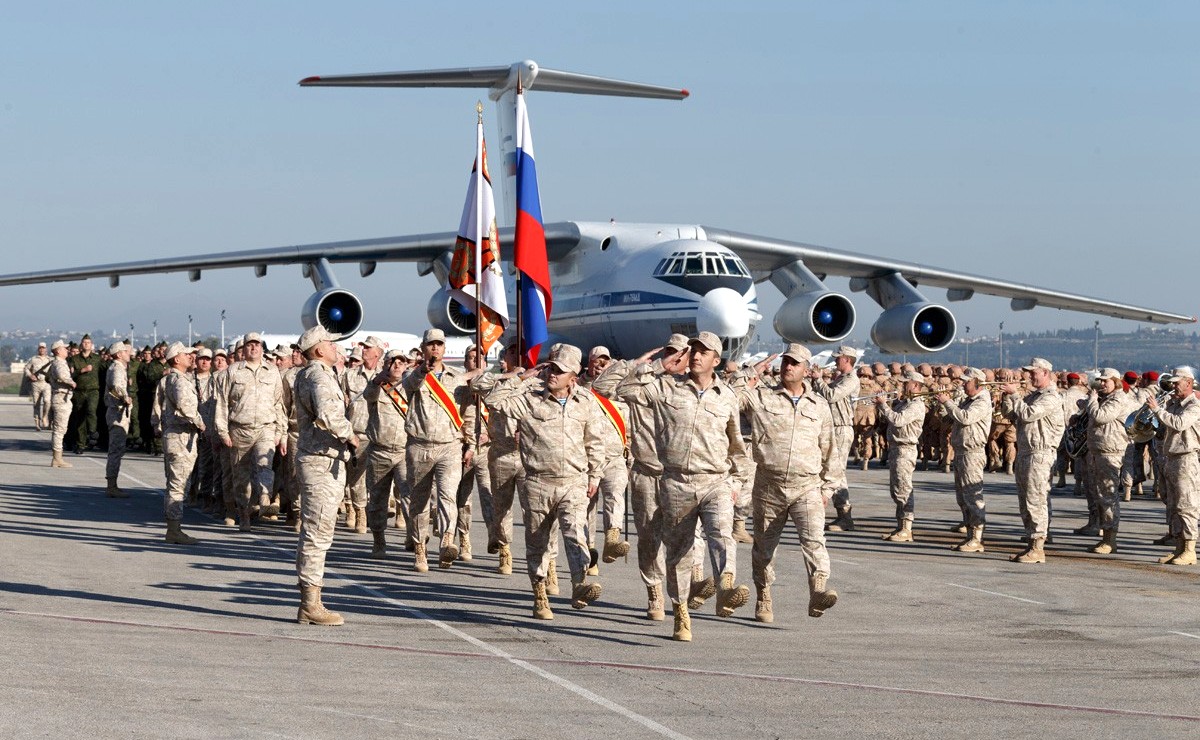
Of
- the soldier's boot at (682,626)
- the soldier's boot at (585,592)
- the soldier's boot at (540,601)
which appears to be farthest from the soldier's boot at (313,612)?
the soldier's boot at (682,626)

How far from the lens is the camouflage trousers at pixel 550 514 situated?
368 inches

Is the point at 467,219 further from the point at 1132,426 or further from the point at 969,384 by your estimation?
the point at 1132,426

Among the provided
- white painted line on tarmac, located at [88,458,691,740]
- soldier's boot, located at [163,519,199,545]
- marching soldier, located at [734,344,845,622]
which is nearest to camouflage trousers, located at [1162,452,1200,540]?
marching soldier, located at [734,344,845,622]

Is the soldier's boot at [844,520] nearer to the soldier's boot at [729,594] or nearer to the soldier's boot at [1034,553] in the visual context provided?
the soldier's boot at [1034,553]

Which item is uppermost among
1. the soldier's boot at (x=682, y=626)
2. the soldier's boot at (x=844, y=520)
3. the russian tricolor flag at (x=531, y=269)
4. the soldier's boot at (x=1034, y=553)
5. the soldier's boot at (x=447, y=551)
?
the russian tricolor flag at (x=531, y=269)

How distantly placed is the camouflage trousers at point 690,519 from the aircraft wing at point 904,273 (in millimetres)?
17943

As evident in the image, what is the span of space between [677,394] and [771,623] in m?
1.72

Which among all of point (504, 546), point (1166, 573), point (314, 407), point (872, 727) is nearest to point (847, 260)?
point (1166, 573)

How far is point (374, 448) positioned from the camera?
12109 mm

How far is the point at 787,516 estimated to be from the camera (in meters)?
9.48

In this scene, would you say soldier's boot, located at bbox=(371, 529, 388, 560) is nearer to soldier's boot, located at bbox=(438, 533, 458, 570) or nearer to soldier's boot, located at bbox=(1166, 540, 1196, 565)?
soldier's boot, located at bbox=(438, 533, 458, 570)

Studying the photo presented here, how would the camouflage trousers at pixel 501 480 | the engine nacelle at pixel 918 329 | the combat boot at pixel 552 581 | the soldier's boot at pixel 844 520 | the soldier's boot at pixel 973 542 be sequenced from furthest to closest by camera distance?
the engine nacelle at pixel 918 329 < the soldier's boot at pixel 844 520 < the soldier's boot at pixel 973 542 < the camouflage trousers at pixel 501 480 < the combat boot at pixel 552 581

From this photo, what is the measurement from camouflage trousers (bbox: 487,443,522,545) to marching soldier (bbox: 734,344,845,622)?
1.95m

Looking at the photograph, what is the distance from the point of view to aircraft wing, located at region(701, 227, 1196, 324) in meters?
27.4
